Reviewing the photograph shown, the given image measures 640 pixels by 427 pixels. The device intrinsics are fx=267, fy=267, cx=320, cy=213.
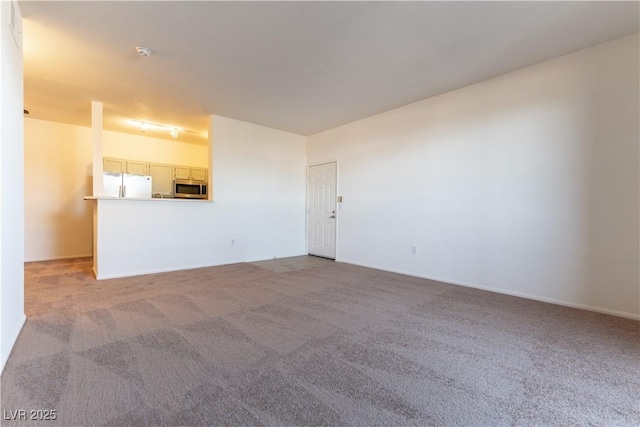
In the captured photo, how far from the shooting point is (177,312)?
2729 mm

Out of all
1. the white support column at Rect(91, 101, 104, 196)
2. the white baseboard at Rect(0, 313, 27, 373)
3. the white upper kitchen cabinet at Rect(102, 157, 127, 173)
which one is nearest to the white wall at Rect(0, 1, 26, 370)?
the white baseboard at Rect(0, 313, 27, 373)

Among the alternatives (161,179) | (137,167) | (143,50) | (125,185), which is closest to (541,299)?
(143,50)

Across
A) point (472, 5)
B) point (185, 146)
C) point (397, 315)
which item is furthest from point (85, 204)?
point (472, 5)

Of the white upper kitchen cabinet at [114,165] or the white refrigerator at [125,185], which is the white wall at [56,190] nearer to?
the white upper kitchen cabinet at [114,165]

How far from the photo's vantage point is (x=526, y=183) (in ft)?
10.7

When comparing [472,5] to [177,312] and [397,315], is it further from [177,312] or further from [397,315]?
[177,312]

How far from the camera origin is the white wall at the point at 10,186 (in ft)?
5.84

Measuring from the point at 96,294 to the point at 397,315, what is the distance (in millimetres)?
3572

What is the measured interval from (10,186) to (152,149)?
5.03 metres

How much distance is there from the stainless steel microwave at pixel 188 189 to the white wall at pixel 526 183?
4303 millimetres

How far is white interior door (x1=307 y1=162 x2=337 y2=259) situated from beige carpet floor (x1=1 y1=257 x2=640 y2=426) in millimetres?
2563

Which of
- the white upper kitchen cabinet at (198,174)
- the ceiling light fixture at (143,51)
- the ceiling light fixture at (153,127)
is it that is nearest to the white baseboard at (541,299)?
the ceiling light fixture at (143,51)

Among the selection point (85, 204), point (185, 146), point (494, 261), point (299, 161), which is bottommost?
point (494, 261)

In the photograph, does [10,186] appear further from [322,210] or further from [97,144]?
[322,210]
